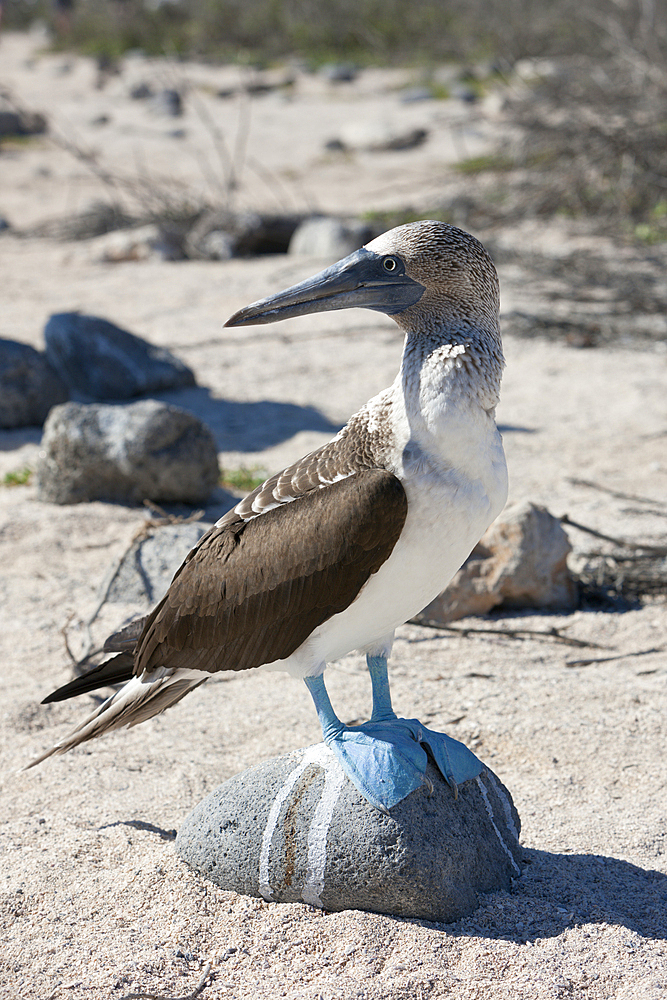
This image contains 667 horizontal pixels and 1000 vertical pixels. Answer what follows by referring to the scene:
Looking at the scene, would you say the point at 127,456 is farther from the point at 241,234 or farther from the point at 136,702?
the point at 241,234

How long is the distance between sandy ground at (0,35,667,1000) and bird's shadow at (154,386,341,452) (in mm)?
26

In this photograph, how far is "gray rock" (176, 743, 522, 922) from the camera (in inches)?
93.0

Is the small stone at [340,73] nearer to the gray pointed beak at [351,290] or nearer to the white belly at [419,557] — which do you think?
the gray pointed beak at [351,290]

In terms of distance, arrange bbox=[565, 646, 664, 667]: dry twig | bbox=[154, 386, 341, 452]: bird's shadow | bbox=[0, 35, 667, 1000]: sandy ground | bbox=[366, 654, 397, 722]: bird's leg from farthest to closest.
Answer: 1. bbox=[154, 386, 341, 452]: bird's shadow
2. bbox=[565, 646, 664, 667]: dry twig
3. bbox=[366, 654, 397, 722]: bird's leg
4. bbox=[0, 35, 667, 1000]: sandy ground

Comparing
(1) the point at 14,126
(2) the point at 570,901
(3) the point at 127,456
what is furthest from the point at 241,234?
(1) the point at 14,126

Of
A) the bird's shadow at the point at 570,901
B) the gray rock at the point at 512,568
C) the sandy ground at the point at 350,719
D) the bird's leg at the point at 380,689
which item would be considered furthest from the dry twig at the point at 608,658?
the bird's leg at the point at 380,689

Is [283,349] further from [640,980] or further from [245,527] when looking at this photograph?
[640,980]

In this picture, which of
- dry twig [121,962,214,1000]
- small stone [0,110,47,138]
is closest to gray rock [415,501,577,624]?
dry twig [121,962,214,1000]

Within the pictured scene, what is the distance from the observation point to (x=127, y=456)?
16.3 ft

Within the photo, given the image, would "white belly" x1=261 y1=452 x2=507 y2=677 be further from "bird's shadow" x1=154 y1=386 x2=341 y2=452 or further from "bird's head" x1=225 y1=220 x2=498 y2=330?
"bird's shadow" x1=154 y1=386 x2=341 y2=452

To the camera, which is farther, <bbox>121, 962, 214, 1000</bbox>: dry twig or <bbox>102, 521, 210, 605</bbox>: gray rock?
<bbox>102, 521, 210, 605</bbox>: gray rock

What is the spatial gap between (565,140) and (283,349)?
3.85 meters

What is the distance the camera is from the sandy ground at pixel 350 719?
7.47 ft

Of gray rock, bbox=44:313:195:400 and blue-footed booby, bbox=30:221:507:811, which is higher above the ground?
blue-footed booby, bbox=30:221:507:811
